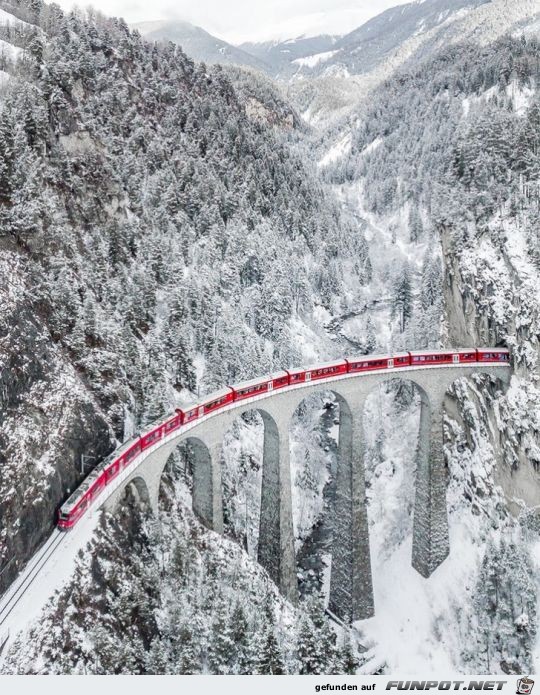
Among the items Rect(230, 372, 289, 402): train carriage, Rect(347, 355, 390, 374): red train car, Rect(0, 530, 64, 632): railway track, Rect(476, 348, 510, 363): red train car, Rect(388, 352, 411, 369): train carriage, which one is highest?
Rect(476, 348, 510, 363): red train car

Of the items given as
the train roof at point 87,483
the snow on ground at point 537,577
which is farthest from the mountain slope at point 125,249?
the snow on ground at point 537,577

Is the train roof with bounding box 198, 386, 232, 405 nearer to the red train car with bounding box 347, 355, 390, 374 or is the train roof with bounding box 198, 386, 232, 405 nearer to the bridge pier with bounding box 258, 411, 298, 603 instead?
the bridge pier with bounding box 258, 411, 298, 603

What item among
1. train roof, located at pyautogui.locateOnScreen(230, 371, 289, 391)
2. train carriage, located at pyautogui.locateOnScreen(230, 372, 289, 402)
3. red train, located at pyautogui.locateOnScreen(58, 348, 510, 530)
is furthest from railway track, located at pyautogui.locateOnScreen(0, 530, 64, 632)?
train roof, located at pyautogui.locateOnScreen(230, 371, 289, 391)

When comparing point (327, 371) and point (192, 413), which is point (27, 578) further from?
point (327, 371)

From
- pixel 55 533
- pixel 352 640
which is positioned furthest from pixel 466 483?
pixel 55 533

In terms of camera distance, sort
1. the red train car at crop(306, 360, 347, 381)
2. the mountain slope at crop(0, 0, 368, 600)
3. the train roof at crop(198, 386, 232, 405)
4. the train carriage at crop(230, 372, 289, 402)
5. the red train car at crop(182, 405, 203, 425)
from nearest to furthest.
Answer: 1. the mountain slope at crop(0, 0, 368, 600)
2. the red train car at crop(182, 405, 203, 425)
3. the train roof at crop(198, 386, 232, 405)
4. the train carriage at crop(230, 372, 289, 402)
5. the red train car at crop(306, 360, 347, 381)
